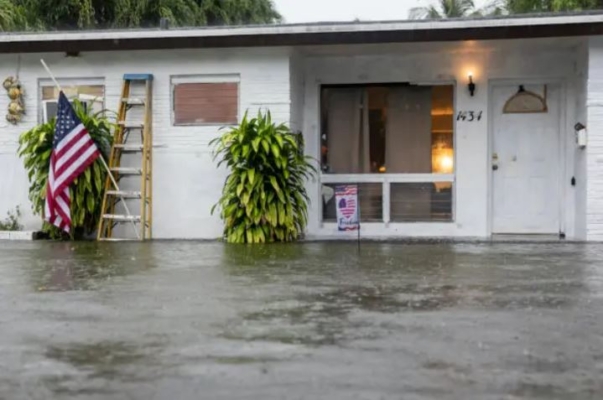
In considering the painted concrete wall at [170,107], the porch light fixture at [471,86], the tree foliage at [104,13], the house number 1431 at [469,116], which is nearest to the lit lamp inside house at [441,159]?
the house number 1431 at [469,116]

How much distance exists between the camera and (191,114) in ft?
41.0

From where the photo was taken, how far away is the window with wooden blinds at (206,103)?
40.6 ft

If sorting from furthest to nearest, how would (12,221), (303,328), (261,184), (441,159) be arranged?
(12,221)
(441,159)
(261,184)
(303,328)

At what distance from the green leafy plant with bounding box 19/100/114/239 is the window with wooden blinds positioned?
120 cm

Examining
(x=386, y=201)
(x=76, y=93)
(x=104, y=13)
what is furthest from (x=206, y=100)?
(x=104, y=13)

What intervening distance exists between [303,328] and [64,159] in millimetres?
7333

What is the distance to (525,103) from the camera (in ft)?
41.1

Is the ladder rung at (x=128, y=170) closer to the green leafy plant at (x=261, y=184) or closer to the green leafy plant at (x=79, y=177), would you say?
the green leafy plant at (x=79, y=177)

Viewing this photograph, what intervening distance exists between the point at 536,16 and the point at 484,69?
1.61m

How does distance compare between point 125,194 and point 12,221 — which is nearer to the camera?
point 125,194

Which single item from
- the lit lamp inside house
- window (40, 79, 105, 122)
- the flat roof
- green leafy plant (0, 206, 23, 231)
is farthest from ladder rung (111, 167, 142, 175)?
the lit lamp inside house

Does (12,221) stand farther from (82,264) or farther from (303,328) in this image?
(303,328)

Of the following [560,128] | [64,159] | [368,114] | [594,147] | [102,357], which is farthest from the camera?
[368,114]

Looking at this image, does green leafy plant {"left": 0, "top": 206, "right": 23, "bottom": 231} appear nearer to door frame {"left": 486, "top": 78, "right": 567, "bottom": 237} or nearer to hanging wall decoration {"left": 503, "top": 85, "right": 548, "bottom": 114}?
door frame {"left": 486, "top": 78, "right": 567, "bottom": 237}
